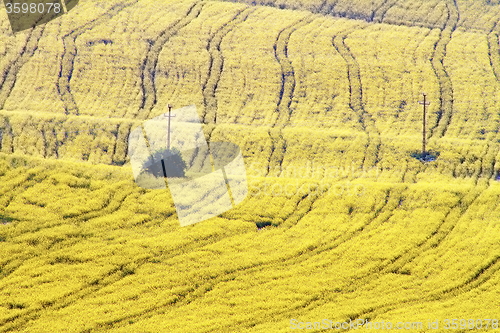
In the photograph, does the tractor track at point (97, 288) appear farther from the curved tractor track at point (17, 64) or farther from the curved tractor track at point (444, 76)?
the curved tractor track at point (17, 64)

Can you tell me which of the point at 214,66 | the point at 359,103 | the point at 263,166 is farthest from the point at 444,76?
the point at 263,166

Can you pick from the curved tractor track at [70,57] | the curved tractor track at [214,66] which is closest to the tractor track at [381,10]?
the curved tractor track at [214,66]

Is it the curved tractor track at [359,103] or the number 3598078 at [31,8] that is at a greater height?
the number 3598078 at [31,8]

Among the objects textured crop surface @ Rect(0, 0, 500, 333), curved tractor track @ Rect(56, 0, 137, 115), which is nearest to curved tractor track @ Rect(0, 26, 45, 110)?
textured crop surface @ Rect(0, 0, 500, 333)

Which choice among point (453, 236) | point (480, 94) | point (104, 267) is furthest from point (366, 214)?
point (480, 94)

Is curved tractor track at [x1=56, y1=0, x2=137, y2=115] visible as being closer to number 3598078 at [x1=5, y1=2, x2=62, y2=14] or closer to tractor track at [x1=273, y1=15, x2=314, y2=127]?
number 3598078 at [x1=5, y1=2, x2=62, y2=14]
